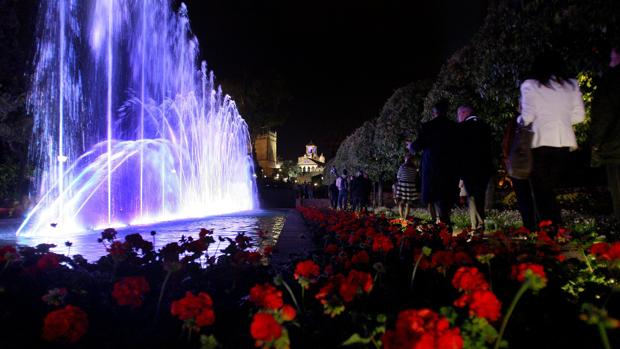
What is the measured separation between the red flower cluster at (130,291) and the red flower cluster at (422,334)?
1.20m

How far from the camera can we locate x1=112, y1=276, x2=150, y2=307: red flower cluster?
210cm

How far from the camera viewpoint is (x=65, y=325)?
177 cm

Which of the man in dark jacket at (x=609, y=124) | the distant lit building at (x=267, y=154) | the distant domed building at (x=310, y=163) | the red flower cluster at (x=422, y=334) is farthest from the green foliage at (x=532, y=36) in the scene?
the distant domed building at (x=310, y=163)

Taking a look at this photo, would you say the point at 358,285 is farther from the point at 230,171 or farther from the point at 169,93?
the point at 230,171

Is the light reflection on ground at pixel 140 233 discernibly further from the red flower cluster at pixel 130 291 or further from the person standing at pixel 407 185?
the person standing at pixel 407 185

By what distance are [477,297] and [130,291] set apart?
142 centimetres

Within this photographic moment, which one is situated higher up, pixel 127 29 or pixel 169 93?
pixel 127 29

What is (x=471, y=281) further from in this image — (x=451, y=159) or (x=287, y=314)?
(x=451, y=159)

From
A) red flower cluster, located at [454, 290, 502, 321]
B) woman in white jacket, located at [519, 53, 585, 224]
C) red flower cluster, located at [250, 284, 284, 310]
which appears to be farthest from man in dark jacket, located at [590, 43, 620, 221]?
red flower cluster, located at [250, 284, 284, 310]

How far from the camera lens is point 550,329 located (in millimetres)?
1926

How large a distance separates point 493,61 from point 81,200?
9.48 meters

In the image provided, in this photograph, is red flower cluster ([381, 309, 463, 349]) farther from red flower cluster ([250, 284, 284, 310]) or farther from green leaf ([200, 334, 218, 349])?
green leaf ([200, 334, 218, 349])

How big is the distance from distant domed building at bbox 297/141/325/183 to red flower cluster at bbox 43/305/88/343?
139057 mm

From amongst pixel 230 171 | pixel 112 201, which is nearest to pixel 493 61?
pixel 112 201
